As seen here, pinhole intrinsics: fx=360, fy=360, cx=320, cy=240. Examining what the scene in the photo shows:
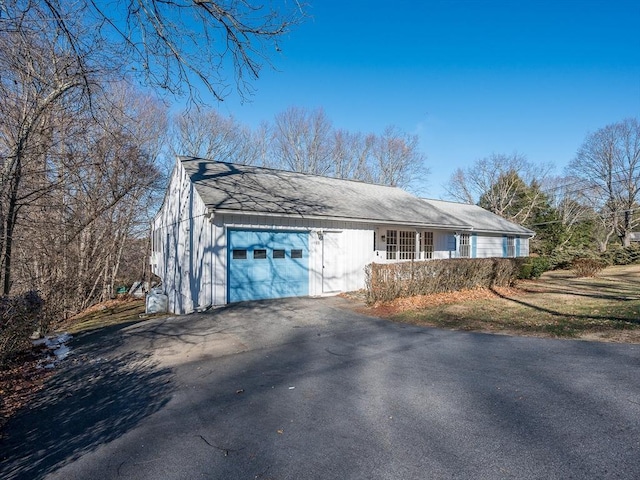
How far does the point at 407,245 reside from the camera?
17.0 metres

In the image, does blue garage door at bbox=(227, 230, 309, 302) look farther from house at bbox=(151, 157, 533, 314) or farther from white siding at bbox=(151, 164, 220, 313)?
white siding at bbox=(151, 164, 220, 313)

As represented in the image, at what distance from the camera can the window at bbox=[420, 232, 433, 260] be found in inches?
706

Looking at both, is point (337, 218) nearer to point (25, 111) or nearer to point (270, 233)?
point (270, 233)

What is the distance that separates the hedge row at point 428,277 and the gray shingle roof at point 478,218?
8761 mm

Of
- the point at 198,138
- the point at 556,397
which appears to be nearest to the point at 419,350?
the point at 556,397

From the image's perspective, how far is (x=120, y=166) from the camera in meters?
17.7

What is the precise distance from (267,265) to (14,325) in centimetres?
645

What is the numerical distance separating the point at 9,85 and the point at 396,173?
32.4 metres

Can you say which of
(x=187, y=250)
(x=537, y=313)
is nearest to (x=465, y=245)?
(x=537, y=313)

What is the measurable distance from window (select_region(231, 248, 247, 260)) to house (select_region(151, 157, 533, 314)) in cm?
3

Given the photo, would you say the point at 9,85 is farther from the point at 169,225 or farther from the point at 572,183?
the point at 572,183

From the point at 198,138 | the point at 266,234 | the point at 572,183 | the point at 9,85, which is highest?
the point at 198,138

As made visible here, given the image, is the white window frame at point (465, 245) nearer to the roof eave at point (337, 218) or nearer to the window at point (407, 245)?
the roof eave at point (337, 218)

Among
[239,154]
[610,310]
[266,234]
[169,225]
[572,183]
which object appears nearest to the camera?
[610,310]
